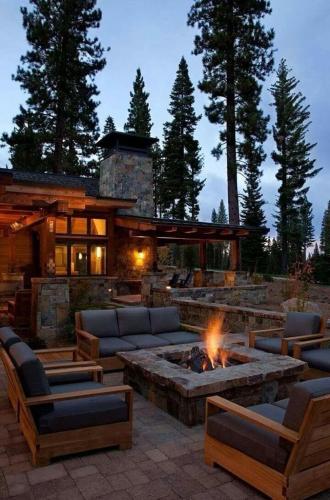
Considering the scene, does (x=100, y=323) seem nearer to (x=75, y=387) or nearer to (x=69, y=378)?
(x=69, y=378)

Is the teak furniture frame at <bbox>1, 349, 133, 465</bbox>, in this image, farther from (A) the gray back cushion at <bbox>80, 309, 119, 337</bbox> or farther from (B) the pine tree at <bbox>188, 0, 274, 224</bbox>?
(B) the pine tree at <bbox>188, 0, 274, 224</bbox>

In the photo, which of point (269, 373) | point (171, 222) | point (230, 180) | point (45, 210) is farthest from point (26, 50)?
point (269, 373)

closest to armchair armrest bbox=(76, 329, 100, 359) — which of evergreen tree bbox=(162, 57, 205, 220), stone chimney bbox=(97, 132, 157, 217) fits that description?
stone chimney bbox=(97, 132, 157, 217)

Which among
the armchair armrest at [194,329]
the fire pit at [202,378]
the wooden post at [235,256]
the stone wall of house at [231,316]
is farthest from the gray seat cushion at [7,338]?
the wooden post at [235,256]

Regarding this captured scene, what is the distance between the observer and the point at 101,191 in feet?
58.0

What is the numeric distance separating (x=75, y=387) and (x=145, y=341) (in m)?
2.28

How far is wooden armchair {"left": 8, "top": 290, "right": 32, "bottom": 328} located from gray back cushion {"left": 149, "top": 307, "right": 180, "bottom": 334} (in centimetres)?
357

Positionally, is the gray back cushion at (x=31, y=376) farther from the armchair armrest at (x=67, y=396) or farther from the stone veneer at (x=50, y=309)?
the stone veneer at (x=50, y=309)

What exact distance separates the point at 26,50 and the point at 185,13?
8921mm

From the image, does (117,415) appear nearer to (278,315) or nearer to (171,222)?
(278,315)

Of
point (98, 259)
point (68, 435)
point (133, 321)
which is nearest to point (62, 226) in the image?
point (98, 259)

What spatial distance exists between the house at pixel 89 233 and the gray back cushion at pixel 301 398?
6.97m

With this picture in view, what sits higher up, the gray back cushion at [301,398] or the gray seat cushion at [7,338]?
the gray seat cushion at [7,338]

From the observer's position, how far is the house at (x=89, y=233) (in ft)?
29.3
